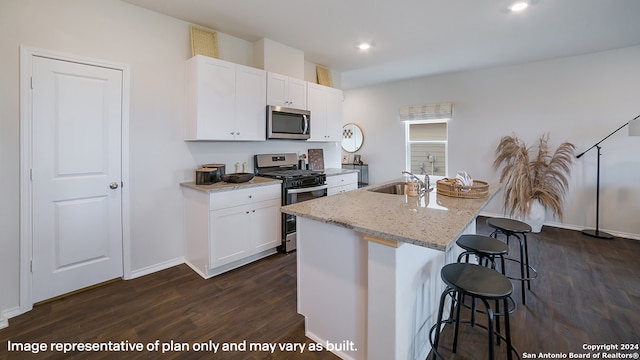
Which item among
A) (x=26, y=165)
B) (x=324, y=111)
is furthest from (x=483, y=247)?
(x=26, y=165)

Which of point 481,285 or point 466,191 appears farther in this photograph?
point 466,191

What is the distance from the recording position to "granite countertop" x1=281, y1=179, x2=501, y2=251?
4.28 feet

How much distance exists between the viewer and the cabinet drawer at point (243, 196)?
2.72m

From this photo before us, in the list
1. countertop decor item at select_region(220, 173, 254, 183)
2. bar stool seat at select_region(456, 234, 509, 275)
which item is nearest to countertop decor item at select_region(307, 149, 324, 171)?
countertop decor item at select_region(220, 173, 254, 183)

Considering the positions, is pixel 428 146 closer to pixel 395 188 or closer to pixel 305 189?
pixel 395 188

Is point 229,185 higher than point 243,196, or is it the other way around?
point 229,185

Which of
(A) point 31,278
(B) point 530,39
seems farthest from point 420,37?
(A) point 31,278

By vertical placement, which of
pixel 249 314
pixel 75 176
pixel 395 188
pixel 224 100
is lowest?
pixel 249 314

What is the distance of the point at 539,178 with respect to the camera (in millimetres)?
4242

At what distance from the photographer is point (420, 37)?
3.43 m

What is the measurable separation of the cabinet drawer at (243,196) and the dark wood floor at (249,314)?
2.37 ft

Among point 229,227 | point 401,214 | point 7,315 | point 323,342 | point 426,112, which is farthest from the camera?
point 426,112

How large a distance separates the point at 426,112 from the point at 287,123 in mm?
3041

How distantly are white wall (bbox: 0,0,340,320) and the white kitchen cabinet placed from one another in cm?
135
